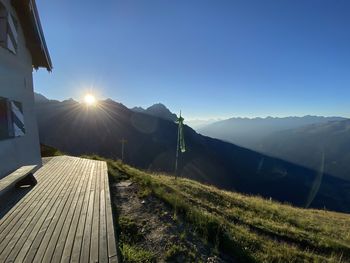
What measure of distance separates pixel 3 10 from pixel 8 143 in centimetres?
486

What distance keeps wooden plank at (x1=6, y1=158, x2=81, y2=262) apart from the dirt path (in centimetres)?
167

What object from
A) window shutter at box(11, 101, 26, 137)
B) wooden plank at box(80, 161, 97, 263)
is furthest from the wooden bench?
window shutter at box(11, 101, 26, 137)

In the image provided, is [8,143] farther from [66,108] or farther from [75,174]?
[66,108]

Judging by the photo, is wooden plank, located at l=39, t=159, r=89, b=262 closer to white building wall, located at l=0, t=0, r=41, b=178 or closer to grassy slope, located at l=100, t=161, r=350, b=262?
grassy slope, located at l=100, t=161, r=350, b=262

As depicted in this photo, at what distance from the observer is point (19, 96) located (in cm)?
1334

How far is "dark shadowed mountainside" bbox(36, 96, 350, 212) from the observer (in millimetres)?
127438

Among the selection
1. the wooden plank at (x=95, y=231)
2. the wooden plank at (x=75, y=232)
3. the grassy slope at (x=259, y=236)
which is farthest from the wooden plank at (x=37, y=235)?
the grassy slope at (x=259, y=236)

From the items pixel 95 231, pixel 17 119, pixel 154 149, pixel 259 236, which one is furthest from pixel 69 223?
pixel 154 149

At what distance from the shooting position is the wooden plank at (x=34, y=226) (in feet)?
16.7

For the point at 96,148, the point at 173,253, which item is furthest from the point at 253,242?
the point at 96,148

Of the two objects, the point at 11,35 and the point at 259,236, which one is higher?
the point at 11,35

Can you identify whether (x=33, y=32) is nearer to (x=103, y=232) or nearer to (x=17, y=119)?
(x=17, y=119)

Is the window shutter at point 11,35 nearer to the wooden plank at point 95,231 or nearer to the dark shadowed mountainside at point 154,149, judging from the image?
the wooden plank at point 95,231

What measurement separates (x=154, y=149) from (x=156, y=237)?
455ft
